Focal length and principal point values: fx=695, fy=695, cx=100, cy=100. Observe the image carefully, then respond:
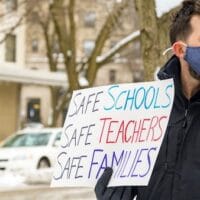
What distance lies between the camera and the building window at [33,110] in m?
69.8

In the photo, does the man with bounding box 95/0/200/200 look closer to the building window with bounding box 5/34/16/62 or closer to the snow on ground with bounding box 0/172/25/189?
the snow on ground with bounding box 0/172/25/189

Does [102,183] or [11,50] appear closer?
[102,183]

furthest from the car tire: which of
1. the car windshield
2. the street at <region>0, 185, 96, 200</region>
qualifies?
the street at <region>0, 185, 96, 200</region>

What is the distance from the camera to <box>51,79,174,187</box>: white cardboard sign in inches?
115

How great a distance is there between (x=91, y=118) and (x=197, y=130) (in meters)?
0.55

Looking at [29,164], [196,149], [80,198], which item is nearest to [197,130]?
[196,149]

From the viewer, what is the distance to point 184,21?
9.36ft

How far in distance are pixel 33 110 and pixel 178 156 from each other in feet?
222

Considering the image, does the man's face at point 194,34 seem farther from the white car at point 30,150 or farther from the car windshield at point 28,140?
the car windshield at point 28,140

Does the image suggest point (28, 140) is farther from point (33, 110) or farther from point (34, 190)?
point (33, 110)

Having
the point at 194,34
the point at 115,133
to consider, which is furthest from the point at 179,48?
the point at 115,133

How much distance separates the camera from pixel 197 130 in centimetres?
281

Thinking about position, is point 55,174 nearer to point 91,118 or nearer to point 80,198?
point 91,118

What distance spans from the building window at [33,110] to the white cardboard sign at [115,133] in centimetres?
6645
